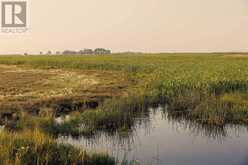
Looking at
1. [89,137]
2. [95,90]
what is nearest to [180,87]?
[95,90]

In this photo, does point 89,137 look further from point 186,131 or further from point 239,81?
point 239,81

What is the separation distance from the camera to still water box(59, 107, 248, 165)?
8.30m

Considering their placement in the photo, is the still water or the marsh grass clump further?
the still water

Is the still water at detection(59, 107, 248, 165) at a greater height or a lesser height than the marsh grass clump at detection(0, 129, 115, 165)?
lesser

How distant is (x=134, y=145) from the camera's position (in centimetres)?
938

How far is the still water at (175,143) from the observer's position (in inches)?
327

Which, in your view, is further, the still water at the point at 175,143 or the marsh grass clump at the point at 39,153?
the still water at the point at 175,143

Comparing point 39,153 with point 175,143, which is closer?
point 39,153

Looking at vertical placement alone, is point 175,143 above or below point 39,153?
below

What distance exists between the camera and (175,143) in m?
9.85

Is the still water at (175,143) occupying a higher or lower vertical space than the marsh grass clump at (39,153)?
lower

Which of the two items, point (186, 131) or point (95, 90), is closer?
point (186, 131)

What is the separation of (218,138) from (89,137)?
13.6 feet

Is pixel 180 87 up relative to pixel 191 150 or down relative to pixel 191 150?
up
